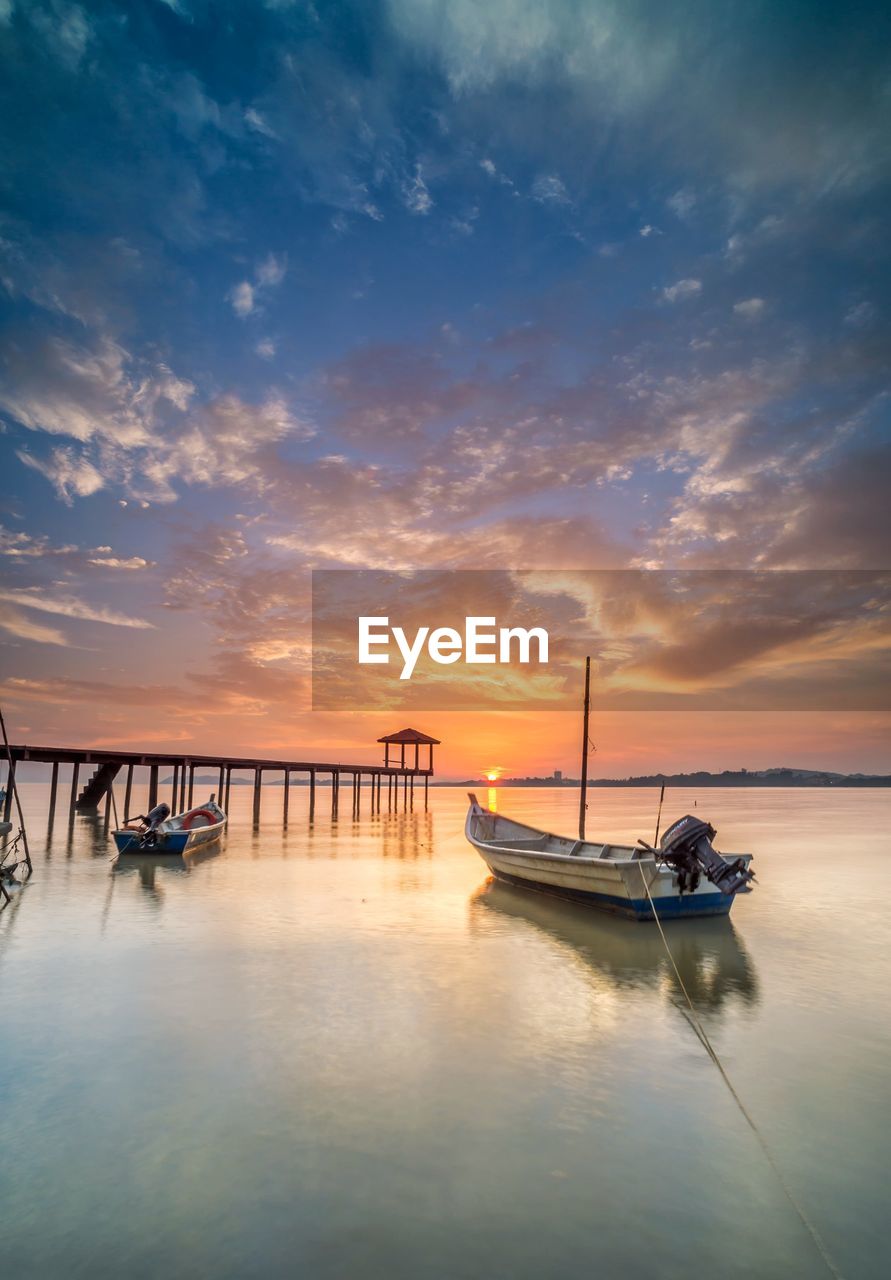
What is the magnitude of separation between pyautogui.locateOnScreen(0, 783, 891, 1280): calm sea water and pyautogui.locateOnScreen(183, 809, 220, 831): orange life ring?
564 inches

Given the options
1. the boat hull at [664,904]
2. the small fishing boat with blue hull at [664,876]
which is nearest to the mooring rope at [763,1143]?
the small fishing boat with blue hull at [664,876]

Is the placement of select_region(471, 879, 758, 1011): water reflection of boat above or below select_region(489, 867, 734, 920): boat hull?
below

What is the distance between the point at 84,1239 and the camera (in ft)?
17.7

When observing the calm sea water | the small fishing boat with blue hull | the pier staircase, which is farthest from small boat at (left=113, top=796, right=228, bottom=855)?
the pier staircase

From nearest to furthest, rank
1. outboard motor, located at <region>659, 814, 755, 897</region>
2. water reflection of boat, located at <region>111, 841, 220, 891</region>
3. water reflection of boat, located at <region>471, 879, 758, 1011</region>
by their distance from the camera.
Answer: water reflection of boat, located at <region>471, 879, 758, 1011</region> → outboard motor, located at <region>659, 814, 755, 897</region> → water reflection of boat, located at <region>111, 841, 220, 891</region>

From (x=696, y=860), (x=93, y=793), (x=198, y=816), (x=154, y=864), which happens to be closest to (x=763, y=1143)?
(x=696, y=860)

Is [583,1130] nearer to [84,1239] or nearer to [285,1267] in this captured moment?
[285,1267]

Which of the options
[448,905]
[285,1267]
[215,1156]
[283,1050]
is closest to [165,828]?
[448,905]

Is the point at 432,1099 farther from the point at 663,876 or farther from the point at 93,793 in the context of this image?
the point at 93,793

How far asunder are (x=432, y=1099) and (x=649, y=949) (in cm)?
887

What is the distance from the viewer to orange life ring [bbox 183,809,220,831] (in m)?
32.0

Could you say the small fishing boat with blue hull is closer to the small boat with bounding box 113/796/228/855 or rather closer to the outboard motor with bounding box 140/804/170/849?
the small boat with bounding box 113/796/228/855

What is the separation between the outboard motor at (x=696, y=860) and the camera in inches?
655

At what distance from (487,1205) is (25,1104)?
5318mm
